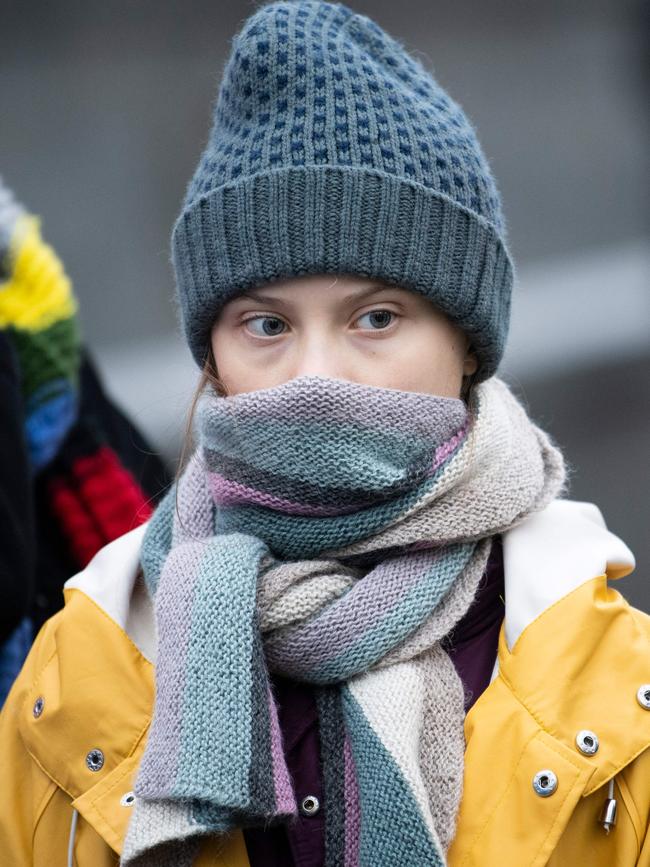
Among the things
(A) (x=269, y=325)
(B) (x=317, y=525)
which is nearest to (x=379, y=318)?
(A) (x=269, y=325)

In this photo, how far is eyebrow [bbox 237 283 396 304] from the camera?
1.74 meters

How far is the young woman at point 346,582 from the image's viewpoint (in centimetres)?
162

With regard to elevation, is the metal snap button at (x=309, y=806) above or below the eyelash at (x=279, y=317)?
below

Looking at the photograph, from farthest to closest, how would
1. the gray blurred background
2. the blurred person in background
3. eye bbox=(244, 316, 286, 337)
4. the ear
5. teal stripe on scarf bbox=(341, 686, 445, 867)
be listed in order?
Answer: the gray blurred background < the blurred person in background < the ear < eye bbox=(244, 316, 286, 337) < teal stripe on scarf bbox=(341, 686, 445, 867)

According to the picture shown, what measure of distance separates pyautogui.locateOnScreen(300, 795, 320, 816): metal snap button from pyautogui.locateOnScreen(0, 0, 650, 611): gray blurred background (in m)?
2.43

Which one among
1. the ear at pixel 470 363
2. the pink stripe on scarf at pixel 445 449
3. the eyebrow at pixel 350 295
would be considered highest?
the eyebrow at pixel 350 295

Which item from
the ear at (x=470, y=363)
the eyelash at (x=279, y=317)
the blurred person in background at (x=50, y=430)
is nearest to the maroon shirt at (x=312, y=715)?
the ear at (x=470, y=363)

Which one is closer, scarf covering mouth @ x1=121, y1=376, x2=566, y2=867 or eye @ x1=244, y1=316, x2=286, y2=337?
scarf covering mouth @ x1=121, y1=376, x2=566, y2=867

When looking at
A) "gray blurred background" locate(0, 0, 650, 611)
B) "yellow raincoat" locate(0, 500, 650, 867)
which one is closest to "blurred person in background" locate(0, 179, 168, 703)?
"yellow raincoat" locate(0, 500, 650, 867)

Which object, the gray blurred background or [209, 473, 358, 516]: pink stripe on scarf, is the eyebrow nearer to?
[209, 473, 358, 516]: pink stripe on scarf

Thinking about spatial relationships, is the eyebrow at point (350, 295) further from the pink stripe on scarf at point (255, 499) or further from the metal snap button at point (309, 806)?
the metal snap button at point (309, 806)

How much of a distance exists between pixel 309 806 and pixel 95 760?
33 cm

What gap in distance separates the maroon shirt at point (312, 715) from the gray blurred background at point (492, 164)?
2306mm

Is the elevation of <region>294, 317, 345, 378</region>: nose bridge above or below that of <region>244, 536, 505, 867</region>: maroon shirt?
above
